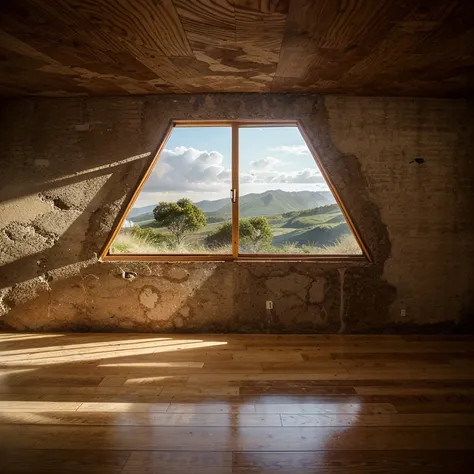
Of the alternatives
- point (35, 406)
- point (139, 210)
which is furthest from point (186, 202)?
point (35, 406)

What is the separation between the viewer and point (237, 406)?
6.47 ft

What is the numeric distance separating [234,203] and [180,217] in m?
0.64

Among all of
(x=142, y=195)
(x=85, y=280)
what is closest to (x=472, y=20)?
(x=142, y=195)

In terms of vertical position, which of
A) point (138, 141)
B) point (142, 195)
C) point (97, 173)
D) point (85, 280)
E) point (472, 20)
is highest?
point (472, 20)

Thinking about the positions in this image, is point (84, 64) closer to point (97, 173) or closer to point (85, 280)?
point (97, 173)

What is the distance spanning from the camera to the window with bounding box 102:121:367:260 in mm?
3375

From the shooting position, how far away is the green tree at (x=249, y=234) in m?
3.44

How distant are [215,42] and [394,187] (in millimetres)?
2282

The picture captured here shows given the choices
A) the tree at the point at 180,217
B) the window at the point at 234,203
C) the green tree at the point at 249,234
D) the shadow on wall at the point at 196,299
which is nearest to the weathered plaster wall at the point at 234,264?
the shadow on wall at the point at 196,299

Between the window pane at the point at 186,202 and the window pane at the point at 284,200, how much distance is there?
0.21 meters

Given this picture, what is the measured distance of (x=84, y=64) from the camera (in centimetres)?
249

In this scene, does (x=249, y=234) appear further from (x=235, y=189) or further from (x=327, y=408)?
(x=327, y=408)

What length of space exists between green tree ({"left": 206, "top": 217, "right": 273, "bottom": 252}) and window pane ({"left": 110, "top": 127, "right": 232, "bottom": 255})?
11mm

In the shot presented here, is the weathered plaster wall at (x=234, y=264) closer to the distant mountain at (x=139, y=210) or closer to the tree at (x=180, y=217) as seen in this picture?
the distant mountain at (x=139, y=210)
